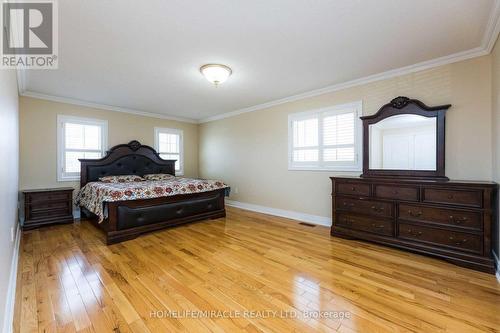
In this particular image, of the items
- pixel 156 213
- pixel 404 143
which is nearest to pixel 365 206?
pixel 404 143

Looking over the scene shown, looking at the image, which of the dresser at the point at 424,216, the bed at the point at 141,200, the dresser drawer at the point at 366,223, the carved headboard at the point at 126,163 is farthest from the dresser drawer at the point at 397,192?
the carved headboard at the point at 126,163

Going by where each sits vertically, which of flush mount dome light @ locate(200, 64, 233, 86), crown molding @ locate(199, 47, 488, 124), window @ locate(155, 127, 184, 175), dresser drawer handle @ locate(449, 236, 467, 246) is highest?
crown molding @ locate(199, 47, 488, 124)

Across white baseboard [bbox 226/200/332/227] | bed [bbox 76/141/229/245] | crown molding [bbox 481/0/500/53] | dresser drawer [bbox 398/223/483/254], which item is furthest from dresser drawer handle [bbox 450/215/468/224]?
bed [bbox 76/141/229/245]

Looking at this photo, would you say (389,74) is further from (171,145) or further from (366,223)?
(171,145)

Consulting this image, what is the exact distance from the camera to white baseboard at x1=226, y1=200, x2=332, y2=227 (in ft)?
12.7

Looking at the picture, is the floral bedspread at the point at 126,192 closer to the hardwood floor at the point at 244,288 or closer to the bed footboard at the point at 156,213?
the bed footboard at the point at 156,213

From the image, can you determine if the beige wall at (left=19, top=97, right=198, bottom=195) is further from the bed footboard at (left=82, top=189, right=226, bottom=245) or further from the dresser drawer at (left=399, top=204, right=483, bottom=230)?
the dresser drawer at (left=399, top=204, right=483, bottom=230)

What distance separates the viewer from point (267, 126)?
4.81 meters

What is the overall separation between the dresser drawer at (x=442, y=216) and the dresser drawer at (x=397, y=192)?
103mm

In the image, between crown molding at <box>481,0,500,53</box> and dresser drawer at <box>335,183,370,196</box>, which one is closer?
crown molding at <box>481,0,500,53</box>

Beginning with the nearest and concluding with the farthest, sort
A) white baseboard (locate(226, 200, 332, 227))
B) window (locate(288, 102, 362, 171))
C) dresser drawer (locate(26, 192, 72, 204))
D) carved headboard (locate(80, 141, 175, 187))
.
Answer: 1. window (locate(288, 102, 362, 171))
2. dresser drawer (locate(26, 192, 72, 204))
3. white baseboard (locate(226, 200, 332, 227))
4. carved headboard (locate(80, 141, 175, 187))

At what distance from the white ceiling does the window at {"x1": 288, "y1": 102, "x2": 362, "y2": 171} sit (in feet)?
1.80

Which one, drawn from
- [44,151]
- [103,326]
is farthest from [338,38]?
[44,151]

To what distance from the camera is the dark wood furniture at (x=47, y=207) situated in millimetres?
3635
